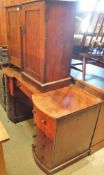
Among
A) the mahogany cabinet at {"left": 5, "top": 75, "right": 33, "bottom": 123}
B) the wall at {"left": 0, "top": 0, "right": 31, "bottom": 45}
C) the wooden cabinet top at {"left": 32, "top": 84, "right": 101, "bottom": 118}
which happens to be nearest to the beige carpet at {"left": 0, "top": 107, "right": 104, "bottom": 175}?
the mahogany cabinet at {"left": 5, "top": 75, "right": 33, "bottom": 123}

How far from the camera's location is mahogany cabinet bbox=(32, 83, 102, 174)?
1332mm

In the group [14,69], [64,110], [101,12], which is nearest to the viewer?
[64,110]

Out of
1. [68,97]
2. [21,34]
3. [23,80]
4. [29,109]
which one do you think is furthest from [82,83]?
[29,109]

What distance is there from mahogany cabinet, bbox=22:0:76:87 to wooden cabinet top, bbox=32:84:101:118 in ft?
0.48

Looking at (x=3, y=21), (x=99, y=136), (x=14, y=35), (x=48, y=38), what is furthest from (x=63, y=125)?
(x=3, y=21)

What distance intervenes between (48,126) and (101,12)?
1.26 metres

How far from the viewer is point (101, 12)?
168 centimetres

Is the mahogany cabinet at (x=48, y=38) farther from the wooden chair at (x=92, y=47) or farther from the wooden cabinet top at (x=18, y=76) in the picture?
the wooden chair at (x=92, y=47)

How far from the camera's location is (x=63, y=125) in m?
1.35

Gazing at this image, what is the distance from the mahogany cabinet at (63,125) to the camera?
4.37 feet

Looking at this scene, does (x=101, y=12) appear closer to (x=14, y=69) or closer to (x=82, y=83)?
(x=82, y=83)

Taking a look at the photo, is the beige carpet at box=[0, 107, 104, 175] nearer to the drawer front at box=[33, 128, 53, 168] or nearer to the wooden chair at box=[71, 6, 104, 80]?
the drawer front at box=[33, 128, 53, 168]

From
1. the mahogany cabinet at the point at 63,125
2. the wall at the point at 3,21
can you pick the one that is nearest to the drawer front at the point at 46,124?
the mahogany cabinet at the point at 63,125

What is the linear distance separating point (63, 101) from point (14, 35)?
43.0 inches
